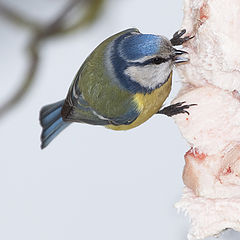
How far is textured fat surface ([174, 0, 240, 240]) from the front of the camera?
2.81ft

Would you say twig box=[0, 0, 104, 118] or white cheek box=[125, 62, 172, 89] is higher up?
twig box=[0, 0, 104, 118]

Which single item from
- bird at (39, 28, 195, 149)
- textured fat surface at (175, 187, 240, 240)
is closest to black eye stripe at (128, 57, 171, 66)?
bird at (39, 28, 195, 149)

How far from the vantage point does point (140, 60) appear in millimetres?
991

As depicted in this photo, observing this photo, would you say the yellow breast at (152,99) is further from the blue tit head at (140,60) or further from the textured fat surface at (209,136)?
the textured fat surface at (209,136)

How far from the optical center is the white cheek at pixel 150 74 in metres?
1.01

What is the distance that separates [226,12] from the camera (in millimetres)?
818

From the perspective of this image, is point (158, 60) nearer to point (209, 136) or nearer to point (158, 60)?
point (158, 60)

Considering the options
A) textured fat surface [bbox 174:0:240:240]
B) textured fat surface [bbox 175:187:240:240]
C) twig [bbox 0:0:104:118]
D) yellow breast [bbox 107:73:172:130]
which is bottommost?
textured fat surface [bbox 175:187:240:240]

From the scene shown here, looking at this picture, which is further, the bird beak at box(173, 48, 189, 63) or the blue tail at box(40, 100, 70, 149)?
the blue tail at box(40, 100, 70, 149)

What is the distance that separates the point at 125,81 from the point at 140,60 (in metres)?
0.07

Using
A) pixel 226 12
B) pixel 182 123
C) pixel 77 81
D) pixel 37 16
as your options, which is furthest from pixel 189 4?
pixel 37 16

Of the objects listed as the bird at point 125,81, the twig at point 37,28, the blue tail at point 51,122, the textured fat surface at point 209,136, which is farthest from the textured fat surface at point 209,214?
the twig at point 37,28

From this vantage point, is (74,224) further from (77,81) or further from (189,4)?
(189,4)

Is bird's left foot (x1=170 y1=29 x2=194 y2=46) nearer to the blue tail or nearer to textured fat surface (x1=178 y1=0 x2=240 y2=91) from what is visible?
textured fat surface (x1=178 y1=0 x2=240 y2=91)
